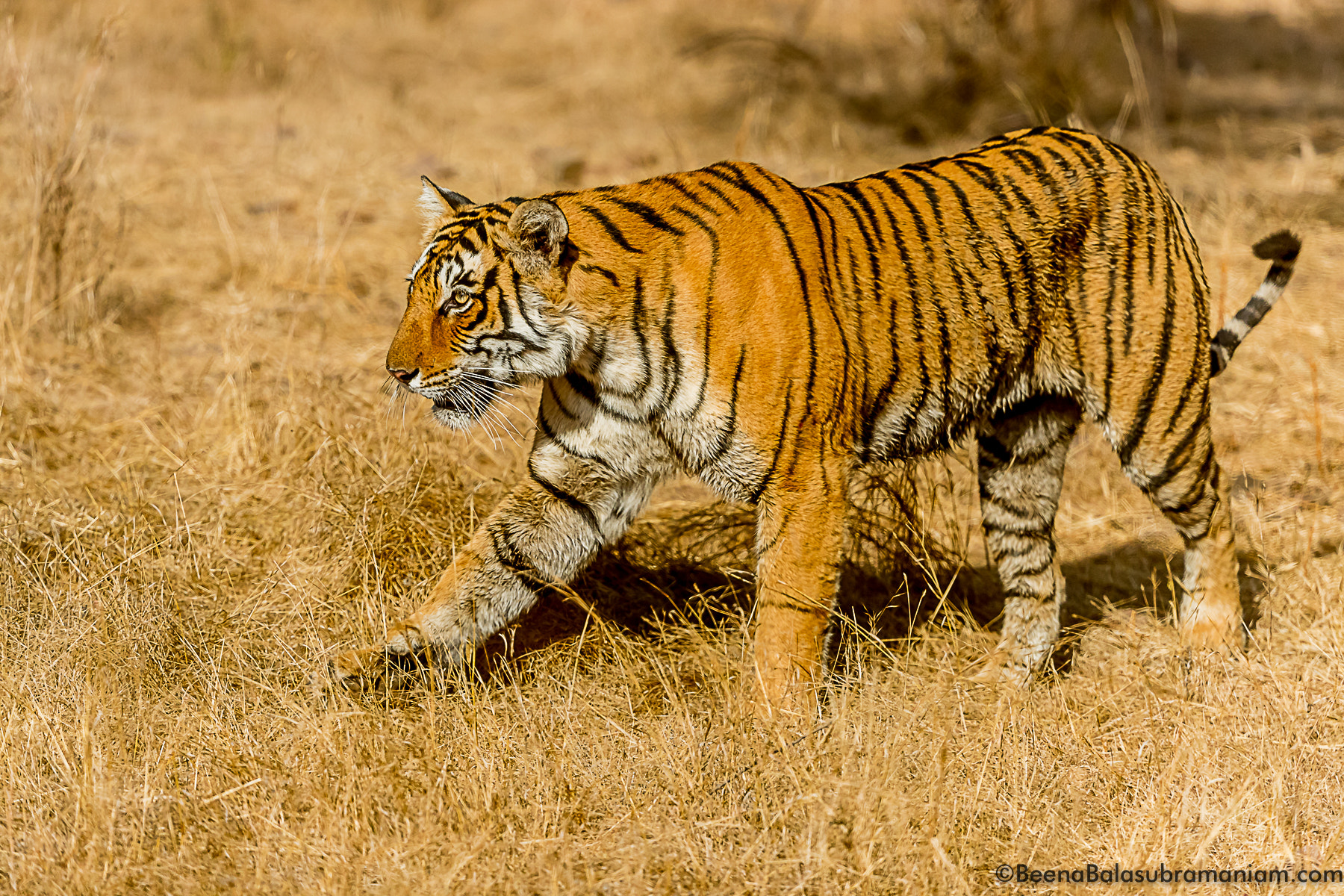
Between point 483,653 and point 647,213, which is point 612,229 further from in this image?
point 483,653

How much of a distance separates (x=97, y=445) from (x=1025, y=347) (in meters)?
3.30

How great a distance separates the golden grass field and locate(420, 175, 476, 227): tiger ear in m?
0.59

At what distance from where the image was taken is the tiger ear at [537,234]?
9.93 ft

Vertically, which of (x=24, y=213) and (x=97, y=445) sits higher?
(x=24, y=213)

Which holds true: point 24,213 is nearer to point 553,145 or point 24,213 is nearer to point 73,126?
point 73,126

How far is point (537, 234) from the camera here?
3.08 metres

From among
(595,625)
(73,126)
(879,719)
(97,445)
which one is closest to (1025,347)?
(879,719)

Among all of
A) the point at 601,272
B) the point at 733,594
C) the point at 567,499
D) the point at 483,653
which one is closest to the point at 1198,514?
the point at 733,594

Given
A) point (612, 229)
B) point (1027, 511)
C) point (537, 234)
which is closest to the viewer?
point (537, 234)

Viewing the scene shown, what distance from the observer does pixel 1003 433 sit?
4027mm

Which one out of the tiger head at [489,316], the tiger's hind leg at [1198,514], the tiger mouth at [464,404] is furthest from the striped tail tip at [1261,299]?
the tiger mouth at [464,404]

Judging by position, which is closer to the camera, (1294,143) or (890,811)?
(890,811)

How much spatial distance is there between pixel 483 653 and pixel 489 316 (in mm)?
1054

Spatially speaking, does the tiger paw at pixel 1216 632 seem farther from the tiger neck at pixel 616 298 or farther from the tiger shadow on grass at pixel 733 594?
the tiger neck at pixel 616 298
